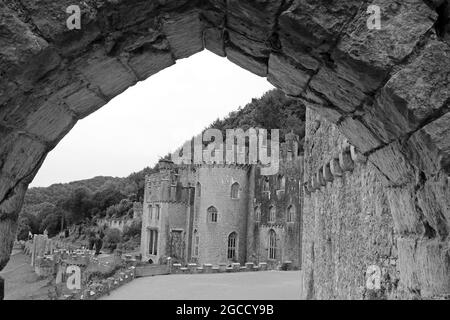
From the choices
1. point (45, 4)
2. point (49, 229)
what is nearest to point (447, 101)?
point (45, 4)

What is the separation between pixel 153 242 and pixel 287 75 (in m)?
39.5

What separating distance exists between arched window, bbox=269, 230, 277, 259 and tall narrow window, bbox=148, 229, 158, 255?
1086cm

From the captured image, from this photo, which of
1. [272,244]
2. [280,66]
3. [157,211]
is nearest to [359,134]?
[280,66]

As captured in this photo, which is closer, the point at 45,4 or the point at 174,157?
the point at 45,4

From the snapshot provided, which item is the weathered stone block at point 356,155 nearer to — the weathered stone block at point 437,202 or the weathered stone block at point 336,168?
the weathered stone block at point 336,168

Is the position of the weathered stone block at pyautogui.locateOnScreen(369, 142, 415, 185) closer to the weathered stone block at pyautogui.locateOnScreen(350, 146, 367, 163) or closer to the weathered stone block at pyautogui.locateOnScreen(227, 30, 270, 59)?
the weathered stone block at pyautogui.locateOnScreen(227, 30, 270, 59)

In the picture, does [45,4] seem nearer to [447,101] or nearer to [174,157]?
[447,101]

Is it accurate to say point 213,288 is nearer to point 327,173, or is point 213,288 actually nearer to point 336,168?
point 327,173

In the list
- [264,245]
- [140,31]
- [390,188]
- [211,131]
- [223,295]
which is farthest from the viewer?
[211,131]

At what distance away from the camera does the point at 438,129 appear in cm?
279

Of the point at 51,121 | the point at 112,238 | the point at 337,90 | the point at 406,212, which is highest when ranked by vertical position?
the point at 337,90

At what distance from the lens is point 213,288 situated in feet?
65.3

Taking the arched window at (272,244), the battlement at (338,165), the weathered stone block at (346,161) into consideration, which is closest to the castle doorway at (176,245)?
the arched window at (272,244)

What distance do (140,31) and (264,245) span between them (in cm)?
3437
